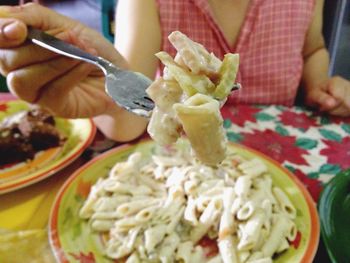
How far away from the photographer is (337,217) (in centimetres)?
67

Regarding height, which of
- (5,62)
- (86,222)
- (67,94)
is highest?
(5,62)

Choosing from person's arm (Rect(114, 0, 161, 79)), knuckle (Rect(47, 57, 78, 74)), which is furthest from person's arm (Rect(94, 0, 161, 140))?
knuckle (Rect(47, 57, 78, 74))

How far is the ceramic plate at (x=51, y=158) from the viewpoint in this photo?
0.76 metres

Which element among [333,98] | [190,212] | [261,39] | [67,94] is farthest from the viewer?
[261,39]

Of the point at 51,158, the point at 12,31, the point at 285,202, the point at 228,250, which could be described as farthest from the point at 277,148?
the point at 12,31

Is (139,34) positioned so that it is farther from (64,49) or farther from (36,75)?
(64,49)

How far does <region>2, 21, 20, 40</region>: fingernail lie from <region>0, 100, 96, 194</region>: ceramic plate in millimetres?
261

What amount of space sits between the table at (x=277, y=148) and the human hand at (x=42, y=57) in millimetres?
166

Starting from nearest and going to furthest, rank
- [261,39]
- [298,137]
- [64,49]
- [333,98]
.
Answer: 1. [64,49]
2. [298,137]
3. [333,98]
4. [261,39]

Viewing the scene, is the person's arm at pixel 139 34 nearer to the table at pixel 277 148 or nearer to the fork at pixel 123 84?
the table at pixel 277 148

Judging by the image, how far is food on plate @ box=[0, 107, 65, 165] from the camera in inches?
33.9

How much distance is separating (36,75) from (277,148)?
0.54 metres

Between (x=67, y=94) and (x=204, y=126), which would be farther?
(x=67, y=94)

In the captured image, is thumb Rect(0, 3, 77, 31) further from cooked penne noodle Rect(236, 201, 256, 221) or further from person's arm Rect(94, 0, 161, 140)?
cooked penne noodle Rect(236, 201, 256, 221)
